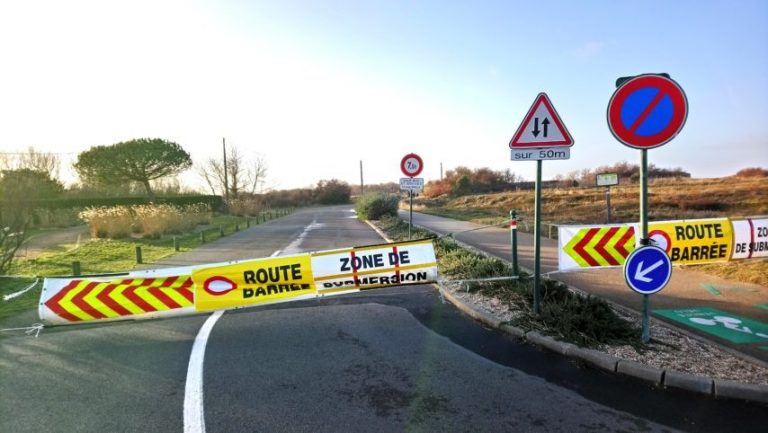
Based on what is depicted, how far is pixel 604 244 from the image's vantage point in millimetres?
5918

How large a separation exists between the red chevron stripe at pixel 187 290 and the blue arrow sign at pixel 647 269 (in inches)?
208

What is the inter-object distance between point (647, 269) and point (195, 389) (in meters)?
4.68

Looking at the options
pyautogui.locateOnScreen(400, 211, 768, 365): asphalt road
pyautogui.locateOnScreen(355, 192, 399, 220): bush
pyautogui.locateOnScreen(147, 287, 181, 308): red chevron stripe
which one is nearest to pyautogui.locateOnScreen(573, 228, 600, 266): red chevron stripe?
pyautogui.locateOnScreen(400, 211, 768, 365): asphalt road

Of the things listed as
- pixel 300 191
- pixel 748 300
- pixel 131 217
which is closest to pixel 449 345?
pixel 748 300

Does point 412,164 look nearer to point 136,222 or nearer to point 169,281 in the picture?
point 169,281

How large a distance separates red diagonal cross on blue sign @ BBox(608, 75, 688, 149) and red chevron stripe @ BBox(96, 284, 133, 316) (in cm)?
626

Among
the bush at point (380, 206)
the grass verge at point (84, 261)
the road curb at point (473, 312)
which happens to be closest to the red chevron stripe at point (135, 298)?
the grass verge at point (84, 261)

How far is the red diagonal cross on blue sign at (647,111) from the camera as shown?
412 cm

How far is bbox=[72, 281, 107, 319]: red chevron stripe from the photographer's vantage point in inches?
211

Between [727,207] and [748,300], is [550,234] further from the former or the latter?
[727,207]

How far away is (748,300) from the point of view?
5.95 meters

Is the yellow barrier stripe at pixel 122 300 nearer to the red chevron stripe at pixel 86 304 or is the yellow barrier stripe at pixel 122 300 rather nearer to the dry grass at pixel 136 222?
the red chevron stripe at pixel 86 304

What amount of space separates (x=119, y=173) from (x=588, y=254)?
137ft

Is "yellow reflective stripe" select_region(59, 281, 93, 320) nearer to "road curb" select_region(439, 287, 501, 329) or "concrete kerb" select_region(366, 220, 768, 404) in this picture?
"road curb" select_region(439, 287, 501, 329)
